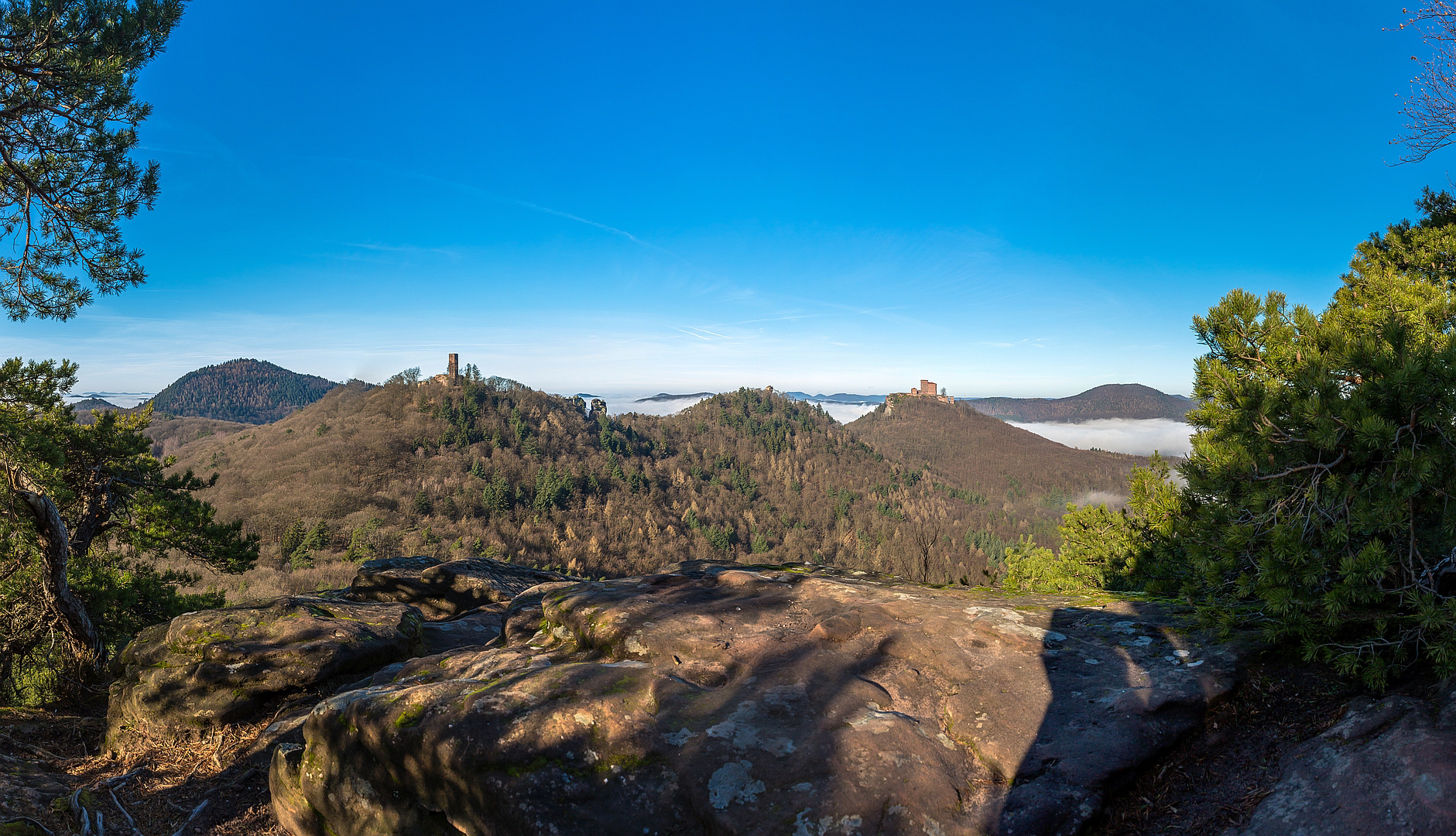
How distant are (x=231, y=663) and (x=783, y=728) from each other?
25.9 feet

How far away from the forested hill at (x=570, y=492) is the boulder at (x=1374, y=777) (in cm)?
3346

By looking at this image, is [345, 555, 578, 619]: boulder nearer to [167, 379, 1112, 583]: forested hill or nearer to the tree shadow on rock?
the tree shadow on rock

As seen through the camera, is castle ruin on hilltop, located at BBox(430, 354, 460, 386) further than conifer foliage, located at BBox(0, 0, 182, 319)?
Yes

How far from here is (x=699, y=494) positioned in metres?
131

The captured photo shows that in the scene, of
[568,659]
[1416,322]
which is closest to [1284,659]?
[1416,322]

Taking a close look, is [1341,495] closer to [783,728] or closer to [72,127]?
[783,728]

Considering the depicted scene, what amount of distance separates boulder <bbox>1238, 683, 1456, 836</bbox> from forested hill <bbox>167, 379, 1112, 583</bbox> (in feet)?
110

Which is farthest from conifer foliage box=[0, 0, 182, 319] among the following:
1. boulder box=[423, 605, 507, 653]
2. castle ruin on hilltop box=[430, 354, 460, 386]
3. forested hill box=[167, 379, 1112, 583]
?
castle ruin on hilltop box=[430, 354, 460, 386]

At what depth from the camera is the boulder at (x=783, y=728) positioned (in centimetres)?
389

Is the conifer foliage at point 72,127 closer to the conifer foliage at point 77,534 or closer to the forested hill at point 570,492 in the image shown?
the conifer foliage at point 77,534

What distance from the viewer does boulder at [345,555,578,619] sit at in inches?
574

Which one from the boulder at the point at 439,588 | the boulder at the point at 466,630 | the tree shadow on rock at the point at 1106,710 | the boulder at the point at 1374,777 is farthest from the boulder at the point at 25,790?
the boulder at the point at 1374,777

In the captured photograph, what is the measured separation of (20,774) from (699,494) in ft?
412

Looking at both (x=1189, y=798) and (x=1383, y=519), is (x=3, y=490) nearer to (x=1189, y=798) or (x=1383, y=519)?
(x=1189, y=798)
